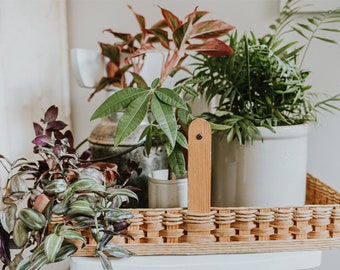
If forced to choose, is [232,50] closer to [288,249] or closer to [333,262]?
[288,249]

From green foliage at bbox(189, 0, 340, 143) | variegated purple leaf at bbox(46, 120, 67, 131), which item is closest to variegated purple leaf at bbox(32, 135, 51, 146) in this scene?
variegated purple leaf at bbox(46, 120, 67, 131)

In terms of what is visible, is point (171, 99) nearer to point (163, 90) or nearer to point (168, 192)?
point (163, 90)

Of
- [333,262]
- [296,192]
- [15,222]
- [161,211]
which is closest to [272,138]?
[296,192]

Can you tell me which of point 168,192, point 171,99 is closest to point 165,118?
point 171,99

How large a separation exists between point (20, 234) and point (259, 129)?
422 mm

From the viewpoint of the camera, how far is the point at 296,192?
0.71 meters

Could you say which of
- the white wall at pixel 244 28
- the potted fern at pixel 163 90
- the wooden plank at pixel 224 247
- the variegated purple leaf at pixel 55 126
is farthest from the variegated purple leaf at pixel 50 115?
the white wall at pixel 244 28

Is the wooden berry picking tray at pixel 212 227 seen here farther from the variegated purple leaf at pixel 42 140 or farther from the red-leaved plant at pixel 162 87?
the variegated purple leaf at pixel 42 140

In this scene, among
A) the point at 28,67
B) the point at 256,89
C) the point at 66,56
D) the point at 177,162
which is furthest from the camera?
the point at 66,56

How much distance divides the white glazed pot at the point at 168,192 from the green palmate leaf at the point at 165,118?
16 cm

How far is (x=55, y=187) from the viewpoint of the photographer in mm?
551

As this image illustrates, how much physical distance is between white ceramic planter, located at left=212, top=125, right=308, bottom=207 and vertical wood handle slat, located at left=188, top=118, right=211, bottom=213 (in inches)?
4.7

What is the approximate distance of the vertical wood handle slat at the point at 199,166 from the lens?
1.90 ft

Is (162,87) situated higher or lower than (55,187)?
higher
